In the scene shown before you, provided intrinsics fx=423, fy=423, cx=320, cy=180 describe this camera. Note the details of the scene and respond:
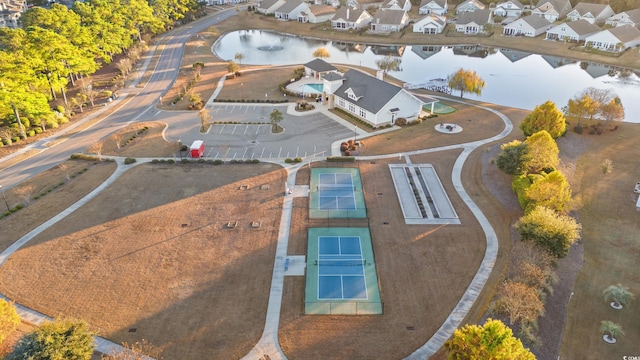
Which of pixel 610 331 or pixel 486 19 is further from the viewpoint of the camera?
pixel 486 19

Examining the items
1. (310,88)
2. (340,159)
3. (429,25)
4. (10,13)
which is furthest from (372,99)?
(10,13)

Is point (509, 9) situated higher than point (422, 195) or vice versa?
point (509, 9)

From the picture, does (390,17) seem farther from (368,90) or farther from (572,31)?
(368,90)

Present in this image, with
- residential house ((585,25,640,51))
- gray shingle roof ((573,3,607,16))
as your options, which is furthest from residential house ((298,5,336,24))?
residential house ((585,25,640,51))

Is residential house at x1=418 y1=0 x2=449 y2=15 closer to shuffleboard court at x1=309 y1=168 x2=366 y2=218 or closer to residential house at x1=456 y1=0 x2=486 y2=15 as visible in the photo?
residential house at x1=456 y1=0 x2=486 y2=15

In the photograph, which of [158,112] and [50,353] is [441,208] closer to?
[50,353]

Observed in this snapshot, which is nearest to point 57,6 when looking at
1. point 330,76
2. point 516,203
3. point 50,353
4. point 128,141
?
point 128,141
